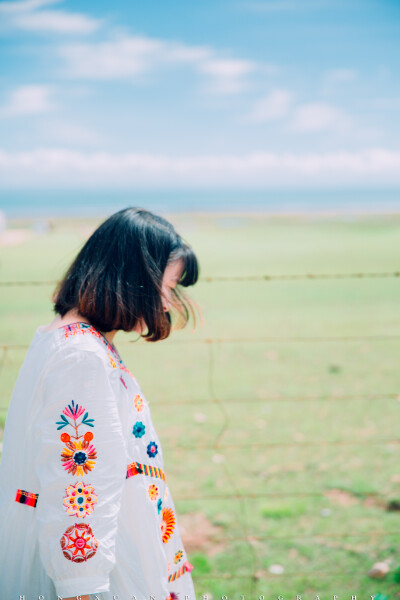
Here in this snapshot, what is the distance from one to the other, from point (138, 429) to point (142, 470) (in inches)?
4.3

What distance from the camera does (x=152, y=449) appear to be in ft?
5.32

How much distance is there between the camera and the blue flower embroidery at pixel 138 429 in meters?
1.56

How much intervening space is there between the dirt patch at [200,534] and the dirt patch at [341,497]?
783 millimetres

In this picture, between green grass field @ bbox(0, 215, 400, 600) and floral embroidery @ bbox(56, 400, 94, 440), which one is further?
green grass field @ bbox(0, 215, 400, 600)

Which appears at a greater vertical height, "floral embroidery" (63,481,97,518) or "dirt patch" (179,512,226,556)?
"floral embroidery" (63,481,97,518)

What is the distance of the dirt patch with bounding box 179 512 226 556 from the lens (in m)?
3.11

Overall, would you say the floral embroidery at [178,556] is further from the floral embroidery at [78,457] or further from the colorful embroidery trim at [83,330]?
the colorful embroidery trim at [83,330]

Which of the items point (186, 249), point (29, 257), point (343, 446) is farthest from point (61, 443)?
point (29, 257)

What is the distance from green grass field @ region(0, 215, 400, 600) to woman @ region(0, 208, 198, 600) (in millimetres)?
723

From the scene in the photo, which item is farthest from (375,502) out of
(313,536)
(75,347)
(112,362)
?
(75,347)

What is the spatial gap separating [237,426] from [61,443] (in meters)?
3.62

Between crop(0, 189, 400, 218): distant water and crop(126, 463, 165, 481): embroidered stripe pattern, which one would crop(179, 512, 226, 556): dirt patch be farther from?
crop(0, 189, 400, 218): distant water

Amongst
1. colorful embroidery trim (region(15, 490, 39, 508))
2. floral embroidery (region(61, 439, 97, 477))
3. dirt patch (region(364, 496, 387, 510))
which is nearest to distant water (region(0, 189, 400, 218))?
dirt patch (region(364, 496, 387, 510))

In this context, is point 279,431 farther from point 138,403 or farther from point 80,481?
point 80,481
